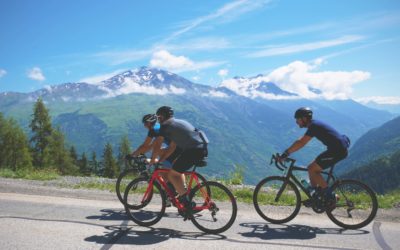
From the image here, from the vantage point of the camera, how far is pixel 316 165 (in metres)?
8.95

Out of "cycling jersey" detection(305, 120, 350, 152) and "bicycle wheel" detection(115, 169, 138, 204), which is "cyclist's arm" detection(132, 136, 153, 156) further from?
"cycling jersey" detection(305, 120, 350, 152)

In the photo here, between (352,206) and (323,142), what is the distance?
74.6 inches

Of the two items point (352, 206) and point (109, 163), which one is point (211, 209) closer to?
point (352, 206)

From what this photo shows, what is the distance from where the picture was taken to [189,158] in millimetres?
8398

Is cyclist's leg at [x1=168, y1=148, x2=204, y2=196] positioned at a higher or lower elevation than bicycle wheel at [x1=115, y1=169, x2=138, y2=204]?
higher

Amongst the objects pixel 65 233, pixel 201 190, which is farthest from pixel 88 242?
pixel 201 190

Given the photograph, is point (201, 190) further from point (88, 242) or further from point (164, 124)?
point (88, 242)

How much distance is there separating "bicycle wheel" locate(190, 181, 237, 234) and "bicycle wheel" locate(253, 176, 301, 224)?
1.40 metres

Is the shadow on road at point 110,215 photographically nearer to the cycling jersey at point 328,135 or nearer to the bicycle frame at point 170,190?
the bicycle frame at point 170,190

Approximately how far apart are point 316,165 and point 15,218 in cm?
745

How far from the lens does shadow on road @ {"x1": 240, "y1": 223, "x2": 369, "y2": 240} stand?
26.6 ft

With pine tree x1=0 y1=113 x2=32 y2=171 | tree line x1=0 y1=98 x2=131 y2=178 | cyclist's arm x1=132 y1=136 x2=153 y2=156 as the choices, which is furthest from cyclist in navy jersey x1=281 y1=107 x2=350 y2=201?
pine tree x1=0 y1=113 x2=32 y2=171

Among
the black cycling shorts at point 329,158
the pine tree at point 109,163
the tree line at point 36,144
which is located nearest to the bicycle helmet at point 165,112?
the black cycling shorts at point 329,158

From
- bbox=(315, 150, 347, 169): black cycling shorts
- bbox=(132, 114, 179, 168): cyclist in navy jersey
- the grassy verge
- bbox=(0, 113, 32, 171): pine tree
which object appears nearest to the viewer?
bbox=(315, 150, 347, 169): black cycling shorts
